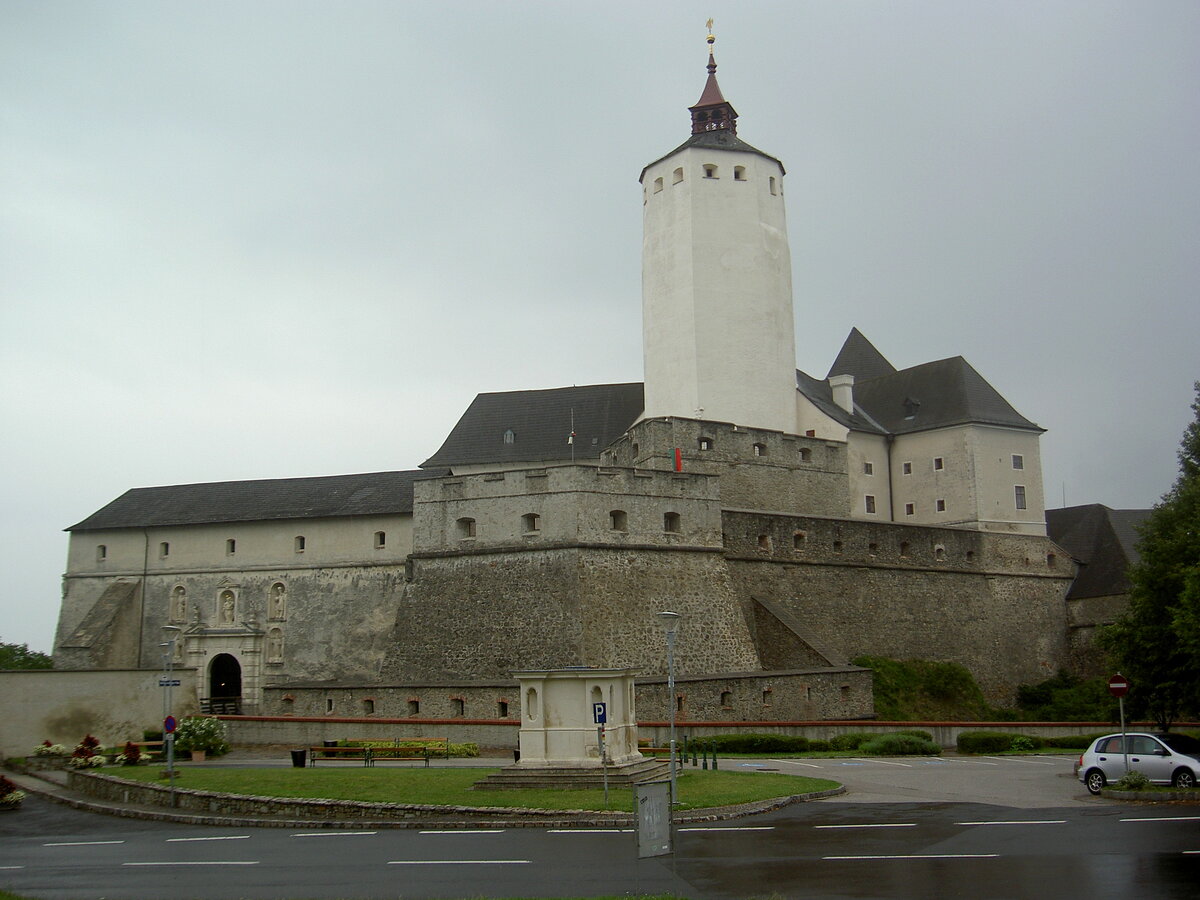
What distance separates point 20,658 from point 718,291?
122ft

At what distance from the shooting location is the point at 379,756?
26.9m

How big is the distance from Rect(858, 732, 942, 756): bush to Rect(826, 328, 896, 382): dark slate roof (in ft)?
88.3

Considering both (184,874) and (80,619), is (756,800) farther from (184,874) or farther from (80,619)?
(80,619)

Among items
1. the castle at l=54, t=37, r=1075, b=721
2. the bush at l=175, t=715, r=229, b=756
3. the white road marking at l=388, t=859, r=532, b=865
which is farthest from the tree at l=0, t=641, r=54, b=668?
the white road marking at l=388, t=859, r=532, b=865

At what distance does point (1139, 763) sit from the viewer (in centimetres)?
1994

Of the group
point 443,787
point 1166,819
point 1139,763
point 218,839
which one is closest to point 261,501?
point 443,787

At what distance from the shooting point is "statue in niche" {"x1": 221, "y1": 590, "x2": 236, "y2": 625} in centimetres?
4388

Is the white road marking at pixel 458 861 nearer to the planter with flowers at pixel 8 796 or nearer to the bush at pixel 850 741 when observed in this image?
the planter with flowers at pixel 8 796

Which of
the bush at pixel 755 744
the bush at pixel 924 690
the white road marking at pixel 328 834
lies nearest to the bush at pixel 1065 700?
the bush at pixel 924 690

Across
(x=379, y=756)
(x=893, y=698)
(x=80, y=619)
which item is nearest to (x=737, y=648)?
(x=893, y=698)

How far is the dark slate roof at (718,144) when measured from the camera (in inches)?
1789

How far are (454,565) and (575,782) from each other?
1572 centimetres

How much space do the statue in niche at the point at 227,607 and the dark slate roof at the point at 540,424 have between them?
28.7 feet

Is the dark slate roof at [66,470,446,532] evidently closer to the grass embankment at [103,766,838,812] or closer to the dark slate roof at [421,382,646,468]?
the dark slate roof at [421,382,646,468]
